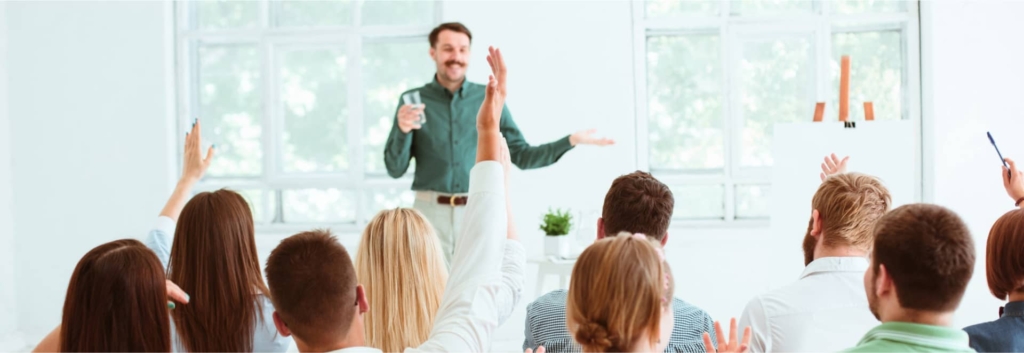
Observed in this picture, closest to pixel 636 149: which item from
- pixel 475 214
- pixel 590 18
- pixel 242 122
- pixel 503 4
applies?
pixel 590 18

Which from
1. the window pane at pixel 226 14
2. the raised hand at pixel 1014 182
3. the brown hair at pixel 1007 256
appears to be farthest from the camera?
the window pane at pixel 226 14

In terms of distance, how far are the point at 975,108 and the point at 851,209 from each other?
3.18 meters

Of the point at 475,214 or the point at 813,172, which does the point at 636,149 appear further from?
the point at 475,214

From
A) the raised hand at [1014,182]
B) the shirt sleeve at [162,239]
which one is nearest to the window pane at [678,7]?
the raised hand at [1014,182]

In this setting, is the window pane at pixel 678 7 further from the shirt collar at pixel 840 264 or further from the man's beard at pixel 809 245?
the shirt collar at pixel 840 264

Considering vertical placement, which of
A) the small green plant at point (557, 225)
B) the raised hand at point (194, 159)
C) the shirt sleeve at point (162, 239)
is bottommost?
the small green plant at point (557, 225)

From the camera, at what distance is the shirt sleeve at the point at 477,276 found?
4.29 ft

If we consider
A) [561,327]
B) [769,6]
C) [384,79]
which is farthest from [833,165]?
[384,79]

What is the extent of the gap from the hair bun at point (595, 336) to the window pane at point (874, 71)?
162 inches

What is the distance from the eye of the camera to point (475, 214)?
138cm

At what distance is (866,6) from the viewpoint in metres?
4.91

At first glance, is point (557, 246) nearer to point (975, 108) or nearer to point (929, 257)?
point (975, 108)

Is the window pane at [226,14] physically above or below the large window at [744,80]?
above

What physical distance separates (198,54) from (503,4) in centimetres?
196
